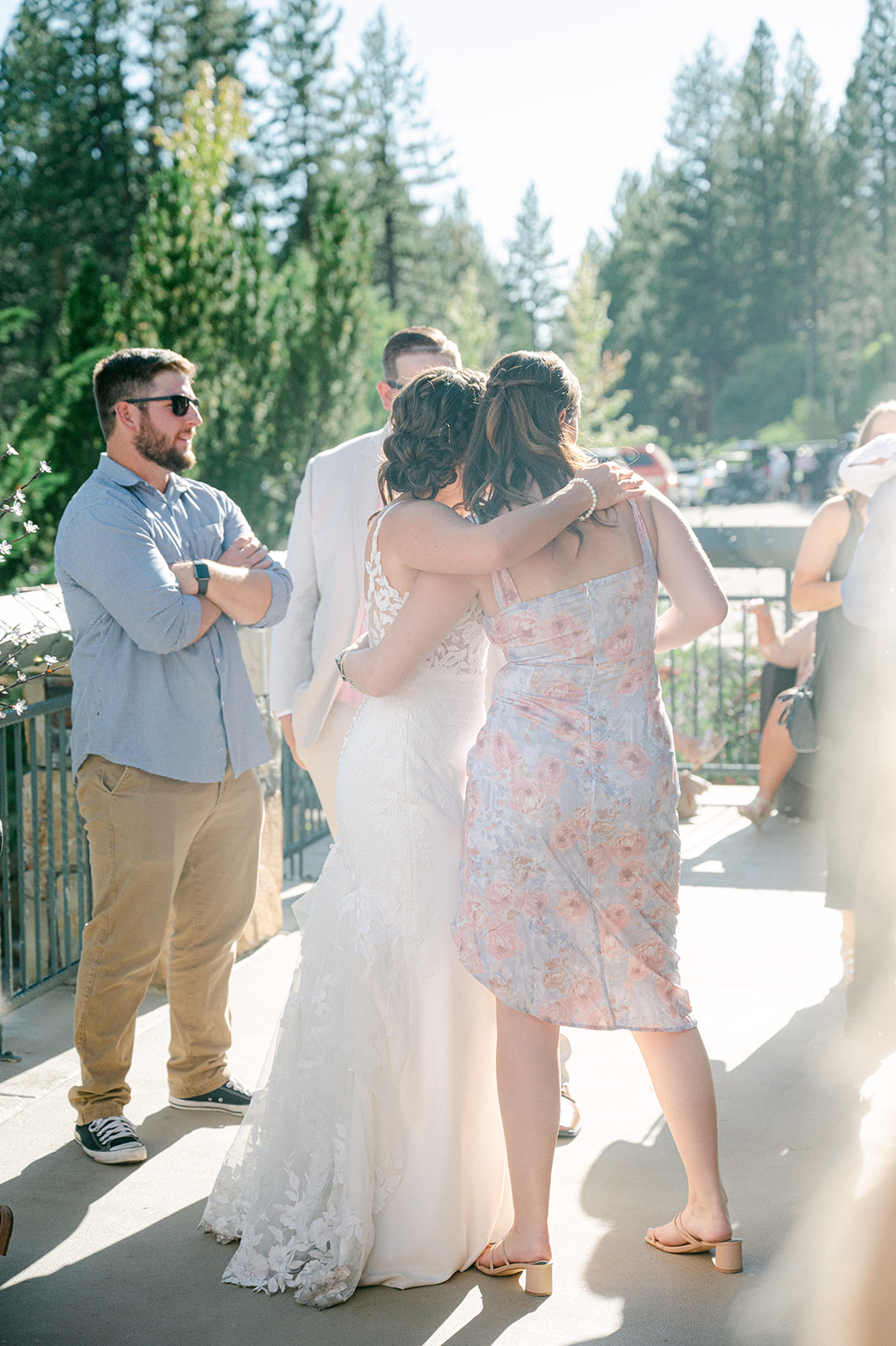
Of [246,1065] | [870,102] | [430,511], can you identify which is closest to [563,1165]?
[246,1065]

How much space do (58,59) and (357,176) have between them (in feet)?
42.0

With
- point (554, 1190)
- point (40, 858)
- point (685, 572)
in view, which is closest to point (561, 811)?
point (685, 572)

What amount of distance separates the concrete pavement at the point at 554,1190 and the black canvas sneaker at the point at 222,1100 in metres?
0.03

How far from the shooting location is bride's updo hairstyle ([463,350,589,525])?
2590mm

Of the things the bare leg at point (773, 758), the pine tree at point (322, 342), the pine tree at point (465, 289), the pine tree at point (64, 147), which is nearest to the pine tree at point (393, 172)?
the pine tree at point (465, 289)

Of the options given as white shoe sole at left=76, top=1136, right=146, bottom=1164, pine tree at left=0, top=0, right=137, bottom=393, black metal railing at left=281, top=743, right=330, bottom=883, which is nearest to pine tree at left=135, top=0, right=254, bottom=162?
pine tree at left=0, top=0, right=137, bottom=393

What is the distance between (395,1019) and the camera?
2762mm

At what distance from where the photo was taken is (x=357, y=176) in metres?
46.1

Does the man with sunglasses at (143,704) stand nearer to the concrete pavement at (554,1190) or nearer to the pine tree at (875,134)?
the concrete pavement at (554,1190)

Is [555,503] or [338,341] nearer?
[555,503]

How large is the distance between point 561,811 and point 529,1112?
63 centimetres

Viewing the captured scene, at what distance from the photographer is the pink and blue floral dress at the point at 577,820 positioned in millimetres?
2619

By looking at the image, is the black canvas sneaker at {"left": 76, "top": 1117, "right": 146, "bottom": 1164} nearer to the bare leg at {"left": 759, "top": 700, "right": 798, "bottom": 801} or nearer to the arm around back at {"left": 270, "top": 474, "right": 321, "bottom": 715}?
the arm around back at {"left": 270, "top": 474, "right": 321, "bottom": 715}

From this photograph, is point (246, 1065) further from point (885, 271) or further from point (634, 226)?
point (634, 226)
